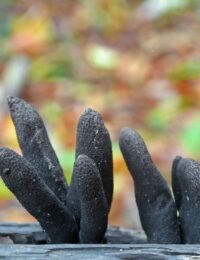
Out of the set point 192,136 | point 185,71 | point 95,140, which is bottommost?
point 95,140

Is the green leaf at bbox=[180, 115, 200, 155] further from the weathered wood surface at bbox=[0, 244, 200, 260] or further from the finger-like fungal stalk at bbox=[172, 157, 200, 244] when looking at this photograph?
the weathered wood surface at bbox=[0, 244, 200, 260]

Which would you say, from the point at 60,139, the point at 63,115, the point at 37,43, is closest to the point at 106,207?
the point at 60,139

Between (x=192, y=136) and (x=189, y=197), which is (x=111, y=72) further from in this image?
(x=189, y=197)

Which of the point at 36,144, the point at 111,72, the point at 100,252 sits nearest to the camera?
the point at 100,252

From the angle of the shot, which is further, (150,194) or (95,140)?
(150,194)

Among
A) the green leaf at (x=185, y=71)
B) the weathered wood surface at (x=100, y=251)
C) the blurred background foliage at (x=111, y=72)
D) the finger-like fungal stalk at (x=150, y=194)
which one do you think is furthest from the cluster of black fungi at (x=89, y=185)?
the green leaf at (x=185, y=71)

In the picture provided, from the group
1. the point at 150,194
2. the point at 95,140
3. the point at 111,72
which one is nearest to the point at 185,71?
the point at 111,72

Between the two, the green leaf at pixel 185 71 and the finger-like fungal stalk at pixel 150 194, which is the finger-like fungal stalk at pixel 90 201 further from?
the green leaf at pixel 185 71

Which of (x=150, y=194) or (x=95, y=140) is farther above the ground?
(x=95, y=140)
